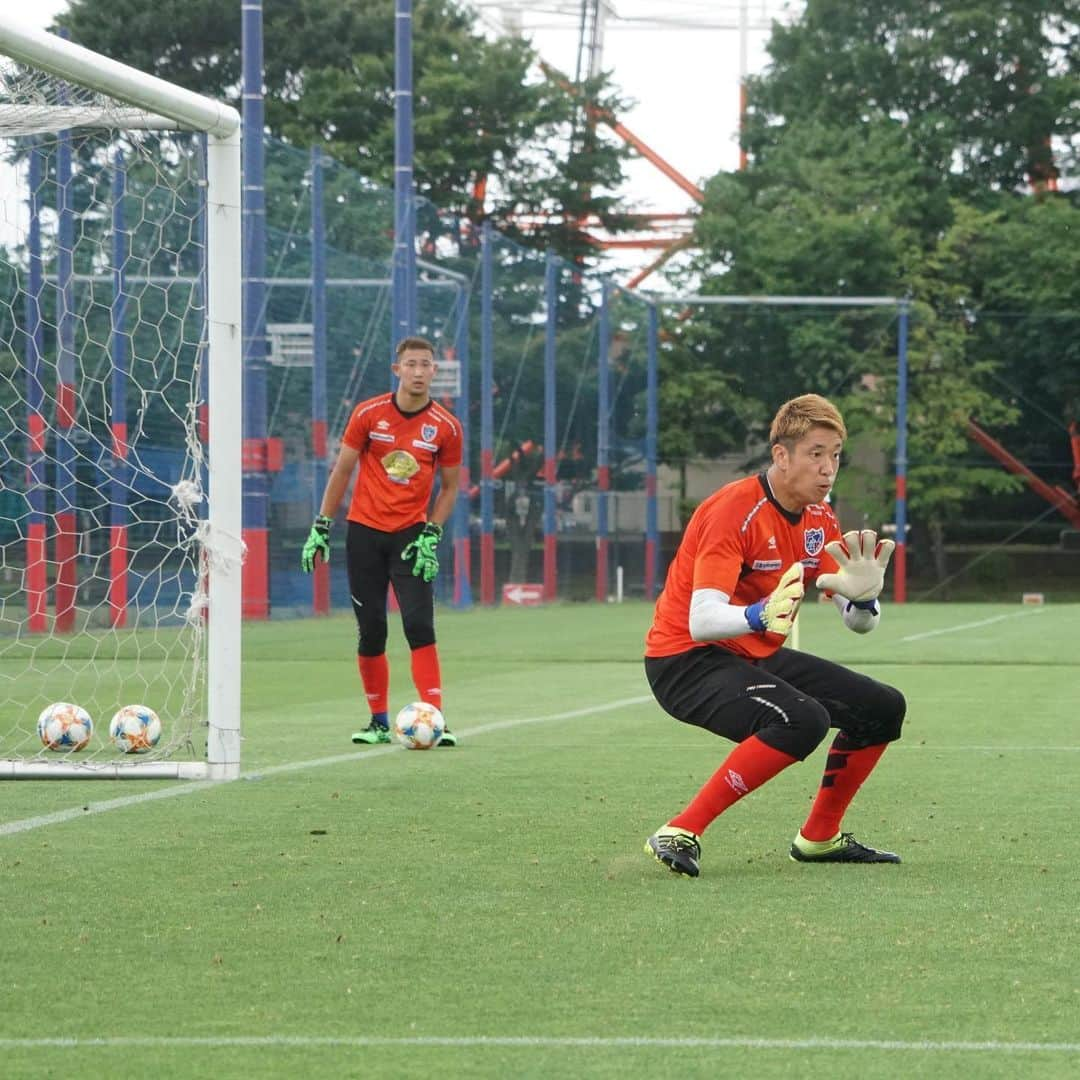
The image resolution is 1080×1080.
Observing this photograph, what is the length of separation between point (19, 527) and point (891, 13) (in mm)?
34359

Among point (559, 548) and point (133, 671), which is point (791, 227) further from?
point (133, 671)

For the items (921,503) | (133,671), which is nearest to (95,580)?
(133,671)

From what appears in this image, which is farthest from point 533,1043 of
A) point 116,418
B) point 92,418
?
point 92,418

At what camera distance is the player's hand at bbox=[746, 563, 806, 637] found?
5.87 metres

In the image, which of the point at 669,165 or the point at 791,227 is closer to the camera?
the point at 791,227

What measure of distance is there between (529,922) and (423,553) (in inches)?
199

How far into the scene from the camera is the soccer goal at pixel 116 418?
8.52 metres

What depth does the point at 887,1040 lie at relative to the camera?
4141 mm

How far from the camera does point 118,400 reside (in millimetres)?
22297

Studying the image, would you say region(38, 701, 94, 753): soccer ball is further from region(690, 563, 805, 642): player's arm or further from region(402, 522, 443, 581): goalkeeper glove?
region(690, 563, 805, 642): player's arm

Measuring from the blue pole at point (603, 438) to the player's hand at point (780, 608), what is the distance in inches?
1249

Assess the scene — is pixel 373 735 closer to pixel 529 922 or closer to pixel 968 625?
pixel 529 922

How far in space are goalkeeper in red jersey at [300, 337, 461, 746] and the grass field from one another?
56cm

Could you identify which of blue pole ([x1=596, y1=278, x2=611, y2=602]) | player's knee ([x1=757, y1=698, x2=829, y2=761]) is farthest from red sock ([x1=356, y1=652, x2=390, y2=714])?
blue pole ([x1=596, y1=278, x2=611, y2=602])
